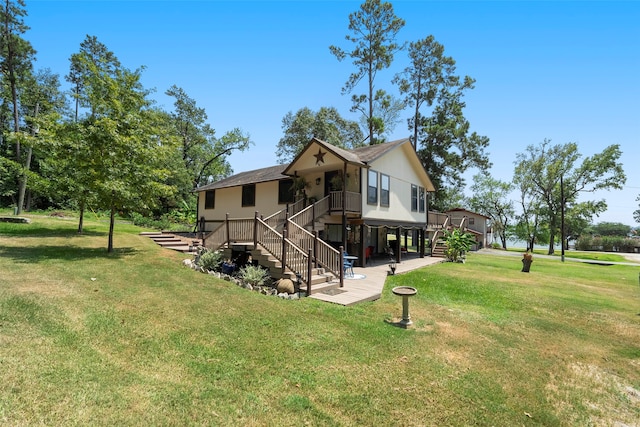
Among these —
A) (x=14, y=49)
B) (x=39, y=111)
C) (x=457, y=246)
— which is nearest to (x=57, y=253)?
(x=457, y=246)

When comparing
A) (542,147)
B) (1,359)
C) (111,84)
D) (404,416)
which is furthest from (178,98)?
(542,147)

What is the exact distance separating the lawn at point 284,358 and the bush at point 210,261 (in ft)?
6.30

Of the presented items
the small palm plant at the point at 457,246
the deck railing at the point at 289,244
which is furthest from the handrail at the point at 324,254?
the small palm plant at the point at 457,246

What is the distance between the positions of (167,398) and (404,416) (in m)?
2.75

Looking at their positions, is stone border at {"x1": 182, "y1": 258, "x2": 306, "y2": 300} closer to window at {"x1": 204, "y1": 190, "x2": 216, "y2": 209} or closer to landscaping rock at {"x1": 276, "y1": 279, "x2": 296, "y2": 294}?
landscaping rock at {"x1": 276, "y1": 279, "x2": 296, "y2": 294}

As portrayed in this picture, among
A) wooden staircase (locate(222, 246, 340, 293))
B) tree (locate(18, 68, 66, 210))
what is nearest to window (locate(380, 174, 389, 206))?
wooden staircase (locate(222, 246, 340, 293))

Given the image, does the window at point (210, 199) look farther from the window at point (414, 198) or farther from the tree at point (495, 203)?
the tree at point (495, 203)

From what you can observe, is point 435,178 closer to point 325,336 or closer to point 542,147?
point 542,147

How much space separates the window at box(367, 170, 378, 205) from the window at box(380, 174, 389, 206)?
1.76ft

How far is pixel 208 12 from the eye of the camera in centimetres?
1016

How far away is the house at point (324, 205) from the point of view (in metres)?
10.3

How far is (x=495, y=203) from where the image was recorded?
158 feet

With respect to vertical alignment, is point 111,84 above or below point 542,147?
below

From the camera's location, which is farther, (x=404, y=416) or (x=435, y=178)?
(x=435, y=178)
